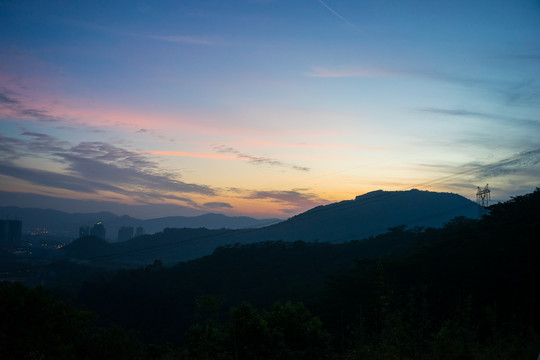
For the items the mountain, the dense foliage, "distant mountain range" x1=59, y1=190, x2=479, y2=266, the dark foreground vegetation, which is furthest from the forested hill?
the mountain

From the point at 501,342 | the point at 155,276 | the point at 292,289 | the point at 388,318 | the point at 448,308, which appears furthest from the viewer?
the point at 155,276

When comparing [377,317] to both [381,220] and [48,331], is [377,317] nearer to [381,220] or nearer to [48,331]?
[48,331]

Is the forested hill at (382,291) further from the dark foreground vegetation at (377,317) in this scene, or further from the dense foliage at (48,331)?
the dense foliage at (48,331)

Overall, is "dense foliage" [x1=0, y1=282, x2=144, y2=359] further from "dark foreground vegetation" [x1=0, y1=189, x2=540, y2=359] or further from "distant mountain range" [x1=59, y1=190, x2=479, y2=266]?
"distant mountain range" [x1=59, y1=190, x2=479, y2=266]

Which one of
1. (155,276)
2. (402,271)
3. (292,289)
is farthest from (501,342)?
(155,276)

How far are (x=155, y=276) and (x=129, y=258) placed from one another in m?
96.0

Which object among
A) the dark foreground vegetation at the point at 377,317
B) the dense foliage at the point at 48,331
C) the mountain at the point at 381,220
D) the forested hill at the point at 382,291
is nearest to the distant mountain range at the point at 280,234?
the mountain at the point at 381,220

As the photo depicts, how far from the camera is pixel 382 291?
25422mm

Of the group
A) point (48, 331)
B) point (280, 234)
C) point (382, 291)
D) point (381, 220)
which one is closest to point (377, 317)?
point (382, 291)

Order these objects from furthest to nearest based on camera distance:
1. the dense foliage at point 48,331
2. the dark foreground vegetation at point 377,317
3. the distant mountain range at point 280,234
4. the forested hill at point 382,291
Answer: the distant mountain range at point 280,234 < the dense foliage at point 48,331 < the forested hill at point 382,291 < the dark foreground vegetation at point 377,317

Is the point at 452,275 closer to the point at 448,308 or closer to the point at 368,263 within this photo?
the point at 448,308

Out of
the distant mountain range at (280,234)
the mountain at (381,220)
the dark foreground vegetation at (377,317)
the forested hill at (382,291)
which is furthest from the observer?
the mountain at (381,220)

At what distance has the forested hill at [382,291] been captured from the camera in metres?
8.88

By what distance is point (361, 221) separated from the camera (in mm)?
194250
